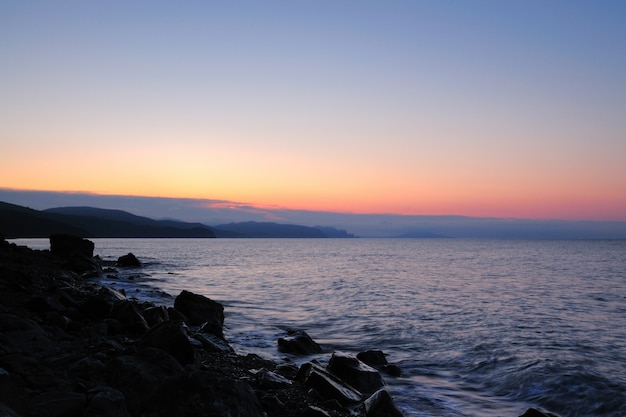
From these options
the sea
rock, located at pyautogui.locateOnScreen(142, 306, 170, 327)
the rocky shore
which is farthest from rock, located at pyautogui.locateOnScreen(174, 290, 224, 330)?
rock, located at pyautogui.locateOnScreen(142, 306, 170, 327)

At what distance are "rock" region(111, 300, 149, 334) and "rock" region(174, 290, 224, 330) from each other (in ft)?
15.3

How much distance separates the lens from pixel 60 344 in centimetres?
931

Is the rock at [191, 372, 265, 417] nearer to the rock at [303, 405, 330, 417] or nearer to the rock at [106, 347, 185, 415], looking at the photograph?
the rock at [106, 347, 185, 415]

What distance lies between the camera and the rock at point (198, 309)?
17625 mm

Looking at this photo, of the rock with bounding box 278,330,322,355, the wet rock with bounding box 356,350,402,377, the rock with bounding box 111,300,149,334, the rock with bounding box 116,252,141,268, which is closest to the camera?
the rock with bounding box 111,300,149,334

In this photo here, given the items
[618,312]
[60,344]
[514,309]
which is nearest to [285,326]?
[60,344]

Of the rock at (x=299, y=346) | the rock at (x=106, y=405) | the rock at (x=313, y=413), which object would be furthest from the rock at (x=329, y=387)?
the rock at (x=106, y=405)

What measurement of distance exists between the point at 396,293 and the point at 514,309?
871 centimetres

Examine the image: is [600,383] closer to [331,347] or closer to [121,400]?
[331,347]

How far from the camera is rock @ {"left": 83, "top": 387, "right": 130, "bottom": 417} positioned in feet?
18.0

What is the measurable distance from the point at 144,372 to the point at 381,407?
14.4 ft

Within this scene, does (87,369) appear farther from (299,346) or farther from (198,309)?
(198,309)

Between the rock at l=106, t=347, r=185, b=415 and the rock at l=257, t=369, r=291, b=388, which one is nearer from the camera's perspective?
the rock at l=106, t=347, r=185, b=415

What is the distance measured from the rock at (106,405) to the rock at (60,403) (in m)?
0.13
